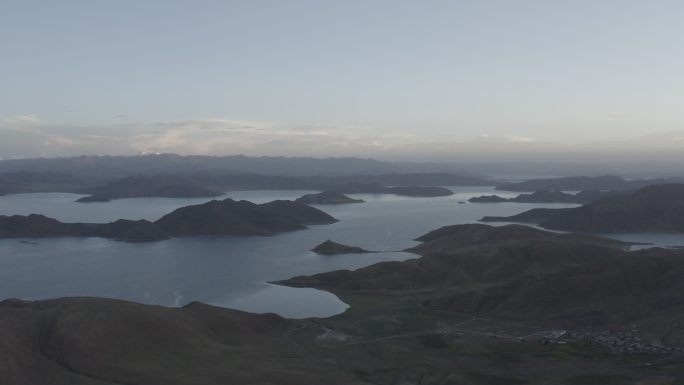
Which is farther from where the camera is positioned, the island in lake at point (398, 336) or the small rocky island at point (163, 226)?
the small rocky island at point (163, 226)

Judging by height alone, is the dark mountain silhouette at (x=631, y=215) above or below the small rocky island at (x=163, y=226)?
above

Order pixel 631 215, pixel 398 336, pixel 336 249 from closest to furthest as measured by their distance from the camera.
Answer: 1. pixel 398 336
2. pixel 336 249
3. pixel 631 215

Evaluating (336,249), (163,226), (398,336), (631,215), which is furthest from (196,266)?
(631,215)

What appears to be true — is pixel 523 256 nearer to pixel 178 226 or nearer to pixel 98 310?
pixel 98 310

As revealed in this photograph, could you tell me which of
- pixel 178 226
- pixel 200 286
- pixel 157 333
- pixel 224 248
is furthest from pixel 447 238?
pixel 157 333

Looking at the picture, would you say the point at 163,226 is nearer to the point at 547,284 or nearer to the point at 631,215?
the point at 631,215

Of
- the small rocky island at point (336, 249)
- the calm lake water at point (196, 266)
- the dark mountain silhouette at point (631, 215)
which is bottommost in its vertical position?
the calm lake water at point (196, 266)

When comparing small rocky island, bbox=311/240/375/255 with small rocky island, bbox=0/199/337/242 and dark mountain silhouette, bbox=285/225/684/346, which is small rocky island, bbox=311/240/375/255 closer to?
→ dark mountain silhouette, bbox=285/225/684/346

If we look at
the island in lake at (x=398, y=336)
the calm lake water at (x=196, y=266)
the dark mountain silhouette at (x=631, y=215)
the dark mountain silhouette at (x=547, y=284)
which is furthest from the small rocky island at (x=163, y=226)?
the island in lake at (x=398, y=336)

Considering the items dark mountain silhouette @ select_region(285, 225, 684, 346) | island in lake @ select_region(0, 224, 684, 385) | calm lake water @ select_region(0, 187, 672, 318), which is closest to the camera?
island in lake @ select_region(0, 224, 684, 385)

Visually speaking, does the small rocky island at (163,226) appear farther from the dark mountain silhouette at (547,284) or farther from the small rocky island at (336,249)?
the dark mountain silhouette at (547,284)

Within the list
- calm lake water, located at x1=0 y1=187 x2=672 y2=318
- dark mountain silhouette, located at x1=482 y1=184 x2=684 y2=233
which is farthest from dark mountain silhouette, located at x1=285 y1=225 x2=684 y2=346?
dark mountain silhouette, located at x1=482 y1=184 x2=684 y2=233

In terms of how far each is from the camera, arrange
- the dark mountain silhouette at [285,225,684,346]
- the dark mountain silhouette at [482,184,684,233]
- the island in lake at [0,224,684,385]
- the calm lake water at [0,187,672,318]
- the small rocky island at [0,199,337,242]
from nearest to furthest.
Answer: the island in lake at [0,224,684,385]
the dark mountain silhouette at [285,225,684,346]
the calm lake water at [0,187,672,318]
the small rocky island at [0,199,337,242]
the dark mountain silhouette at [482,184,684,233]
